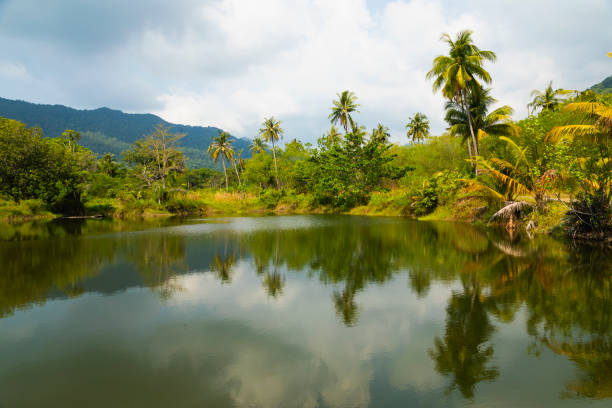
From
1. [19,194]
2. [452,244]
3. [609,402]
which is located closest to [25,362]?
[609,402]

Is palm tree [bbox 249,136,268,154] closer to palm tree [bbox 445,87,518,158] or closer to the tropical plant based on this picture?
palm tree [bbox 445,87,518,158]

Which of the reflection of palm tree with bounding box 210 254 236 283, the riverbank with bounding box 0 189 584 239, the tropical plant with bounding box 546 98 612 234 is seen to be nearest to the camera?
the reflection of palm tree with bounding box 210 254 236 283

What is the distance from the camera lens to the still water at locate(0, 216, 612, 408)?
4203mm

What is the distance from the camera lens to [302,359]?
16.4 ft

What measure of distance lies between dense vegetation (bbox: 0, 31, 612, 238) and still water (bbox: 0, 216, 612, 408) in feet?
14.4

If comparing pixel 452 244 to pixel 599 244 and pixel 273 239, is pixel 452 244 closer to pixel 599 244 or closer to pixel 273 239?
pixel 599 244

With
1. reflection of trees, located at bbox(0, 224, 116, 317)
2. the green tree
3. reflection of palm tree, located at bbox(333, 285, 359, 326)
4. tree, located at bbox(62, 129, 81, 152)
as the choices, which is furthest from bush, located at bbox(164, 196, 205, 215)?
reflection of palm tree, located at bbox(333, 285, 359, 326)

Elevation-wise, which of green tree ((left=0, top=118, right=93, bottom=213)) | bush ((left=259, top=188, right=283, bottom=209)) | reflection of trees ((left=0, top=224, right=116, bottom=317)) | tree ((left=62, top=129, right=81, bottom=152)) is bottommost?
reflection of trees ((left=0, top=224, right=116, bottom=317))

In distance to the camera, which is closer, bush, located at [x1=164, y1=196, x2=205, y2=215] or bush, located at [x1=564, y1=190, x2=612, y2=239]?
bush, located at [x1=564, y1=190, x2=612, y2=239]

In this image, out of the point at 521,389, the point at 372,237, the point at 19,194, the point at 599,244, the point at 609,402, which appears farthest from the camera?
the point at 19,194

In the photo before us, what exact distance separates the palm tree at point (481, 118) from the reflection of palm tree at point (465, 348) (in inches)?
1077

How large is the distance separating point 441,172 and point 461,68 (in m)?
8.98

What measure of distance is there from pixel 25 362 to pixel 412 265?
9912 millimetres

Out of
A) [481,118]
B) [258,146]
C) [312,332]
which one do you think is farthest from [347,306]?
[258,146]
